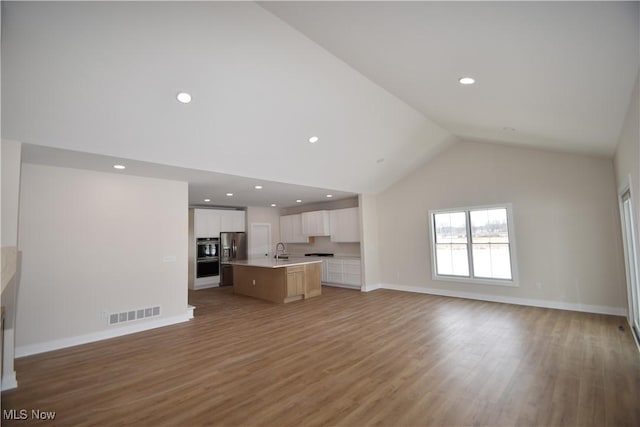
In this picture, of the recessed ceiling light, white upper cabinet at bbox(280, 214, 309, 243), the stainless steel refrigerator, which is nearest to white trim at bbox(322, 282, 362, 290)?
white upper cabinet at bbox(280, 214, 309, 243)

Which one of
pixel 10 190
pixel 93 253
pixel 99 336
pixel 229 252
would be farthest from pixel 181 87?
pixel 229 252

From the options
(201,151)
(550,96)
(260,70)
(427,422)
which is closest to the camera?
(427,422)

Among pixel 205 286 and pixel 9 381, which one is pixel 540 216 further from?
pixel 205 286

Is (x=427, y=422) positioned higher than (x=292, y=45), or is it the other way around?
(x=292, y=45)

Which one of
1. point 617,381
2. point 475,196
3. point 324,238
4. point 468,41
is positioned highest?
point 468,41

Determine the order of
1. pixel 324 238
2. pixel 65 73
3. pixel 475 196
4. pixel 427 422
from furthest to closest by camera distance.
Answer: pixel 324 238
pixel 475 196
pixel 65 73
pixel 427 422

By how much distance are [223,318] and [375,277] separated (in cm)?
405

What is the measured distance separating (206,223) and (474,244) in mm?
7016

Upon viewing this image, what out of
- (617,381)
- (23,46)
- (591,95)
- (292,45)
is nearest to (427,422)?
(617,381)

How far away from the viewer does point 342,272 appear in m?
8.05

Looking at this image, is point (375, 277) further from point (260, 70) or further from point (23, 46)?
point (23, 46)

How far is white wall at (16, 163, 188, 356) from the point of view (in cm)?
387

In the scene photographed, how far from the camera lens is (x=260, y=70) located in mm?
3189

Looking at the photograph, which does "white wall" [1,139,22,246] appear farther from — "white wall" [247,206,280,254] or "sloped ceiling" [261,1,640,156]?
"white wall" [247,206,280,254]
